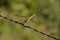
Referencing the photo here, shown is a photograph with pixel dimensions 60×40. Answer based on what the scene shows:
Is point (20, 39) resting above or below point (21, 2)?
below

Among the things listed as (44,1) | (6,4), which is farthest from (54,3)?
(6,4)

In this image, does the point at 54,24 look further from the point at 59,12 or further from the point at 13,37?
the point at 13,37

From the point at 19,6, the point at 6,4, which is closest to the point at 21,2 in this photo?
the point at 19,6

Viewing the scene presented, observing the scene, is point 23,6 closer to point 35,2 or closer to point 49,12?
point 35,2

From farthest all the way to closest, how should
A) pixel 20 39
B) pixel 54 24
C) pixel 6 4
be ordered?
1. pixel 6 4
2. pixel 54 24
3. pixel 20 39

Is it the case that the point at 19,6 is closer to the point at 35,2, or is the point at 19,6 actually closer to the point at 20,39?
the point at 35,2

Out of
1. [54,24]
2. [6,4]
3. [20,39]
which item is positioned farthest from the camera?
[6,4]

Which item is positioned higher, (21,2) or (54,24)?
(21,2)

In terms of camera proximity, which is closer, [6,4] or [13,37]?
[13,37]
